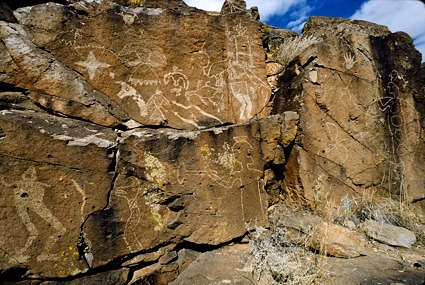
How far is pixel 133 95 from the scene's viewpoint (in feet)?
10.4

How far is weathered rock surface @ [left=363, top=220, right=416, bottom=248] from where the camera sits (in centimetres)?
283

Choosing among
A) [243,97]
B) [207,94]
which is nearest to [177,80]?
[207,94]

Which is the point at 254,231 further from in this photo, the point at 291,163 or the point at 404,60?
the point at 404,60

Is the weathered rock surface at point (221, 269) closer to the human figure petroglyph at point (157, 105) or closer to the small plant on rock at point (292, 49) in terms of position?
the human figure petroglyph at point (157, 105)

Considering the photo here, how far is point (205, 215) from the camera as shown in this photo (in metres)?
2.62

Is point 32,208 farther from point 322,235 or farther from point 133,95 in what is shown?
point 322,235

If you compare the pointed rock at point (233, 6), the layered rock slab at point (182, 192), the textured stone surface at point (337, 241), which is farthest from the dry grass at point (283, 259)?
the pointed rock at point (233, 6)

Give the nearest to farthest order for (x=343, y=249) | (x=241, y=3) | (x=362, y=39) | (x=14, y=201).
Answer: (x=14, y=201), (x=343, y=249), (x=362, y=39), (x=241, y=3)

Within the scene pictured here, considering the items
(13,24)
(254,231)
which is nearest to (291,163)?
(254,231)

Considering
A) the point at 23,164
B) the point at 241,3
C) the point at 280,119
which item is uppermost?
the point at 241,3

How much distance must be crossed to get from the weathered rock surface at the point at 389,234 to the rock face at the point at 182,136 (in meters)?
0.23

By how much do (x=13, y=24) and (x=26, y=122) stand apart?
1366mm

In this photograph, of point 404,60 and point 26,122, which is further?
point 404,60

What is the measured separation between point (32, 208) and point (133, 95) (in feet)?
5.32
